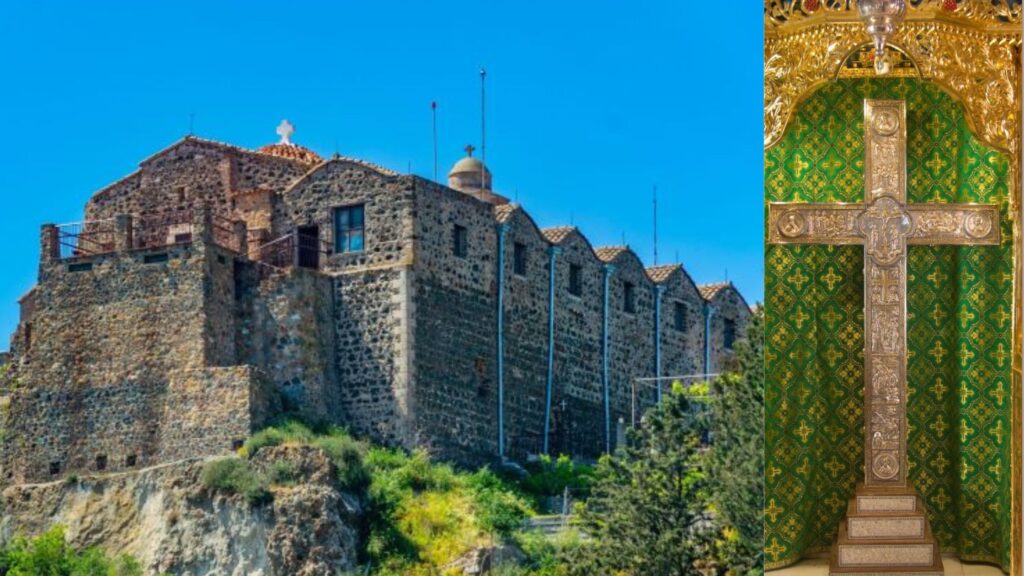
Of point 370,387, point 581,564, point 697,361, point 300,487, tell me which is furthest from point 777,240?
point 697,361

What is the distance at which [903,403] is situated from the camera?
29.5 feet

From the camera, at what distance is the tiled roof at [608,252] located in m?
23.1

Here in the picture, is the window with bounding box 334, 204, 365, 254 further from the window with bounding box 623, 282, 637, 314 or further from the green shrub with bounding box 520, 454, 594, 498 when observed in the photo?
the window with bounding box 623, 282, 637, 314

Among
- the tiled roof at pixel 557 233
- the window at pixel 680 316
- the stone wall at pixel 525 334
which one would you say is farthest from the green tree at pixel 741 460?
the window at pixel 680 316

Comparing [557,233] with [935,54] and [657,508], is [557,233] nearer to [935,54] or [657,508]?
[657,508]

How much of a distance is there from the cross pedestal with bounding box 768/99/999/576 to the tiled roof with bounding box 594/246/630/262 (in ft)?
45.7

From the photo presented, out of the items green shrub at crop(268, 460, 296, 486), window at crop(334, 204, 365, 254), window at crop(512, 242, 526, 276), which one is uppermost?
window at crop(334, 204, 365, 254)

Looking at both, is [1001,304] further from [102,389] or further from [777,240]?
[102,389]

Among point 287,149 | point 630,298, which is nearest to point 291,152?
point 287,149

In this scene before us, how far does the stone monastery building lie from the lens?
2062cm

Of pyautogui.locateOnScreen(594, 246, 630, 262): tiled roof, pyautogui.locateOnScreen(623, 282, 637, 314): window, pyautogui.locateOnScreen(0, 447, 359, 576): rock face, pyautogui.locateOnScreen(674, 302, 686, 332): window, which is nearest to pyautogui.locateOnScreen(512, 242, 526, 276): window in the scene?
pyautogui.locateOnScreen(594, 246, 630, 262): tiled roof

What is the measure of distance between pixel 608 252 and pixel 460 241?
88.6 inches

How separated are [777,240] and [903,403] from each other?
783 millimetres

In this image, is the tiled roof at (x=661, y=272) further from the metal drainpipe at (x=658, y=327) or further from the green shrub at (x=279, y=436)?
the green shrub at (x=279, y=436)
